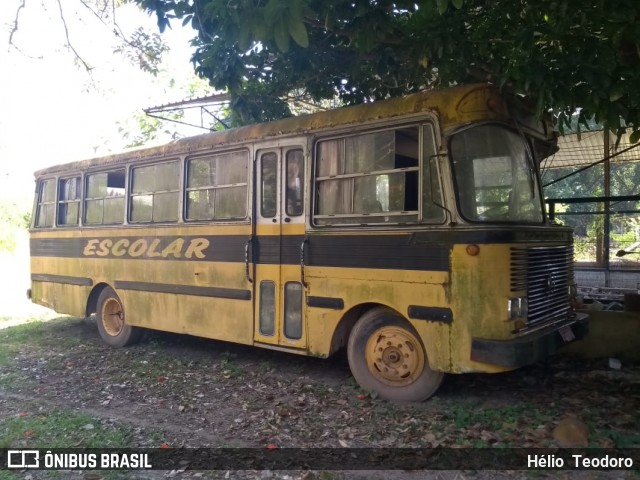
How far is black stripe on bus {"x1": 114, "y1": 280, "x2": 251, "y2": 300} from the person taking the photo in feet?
20.0

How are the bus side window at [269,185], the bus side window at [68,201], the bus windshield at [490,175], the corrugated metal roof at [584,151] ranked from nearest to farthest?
the bus windshield at [490,175]
the bus side window at [269,185]
the bus side window at [68,201]
the corrugated metal roof at [584,151]

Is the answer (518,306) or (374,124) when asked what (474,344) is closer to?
(518,306)

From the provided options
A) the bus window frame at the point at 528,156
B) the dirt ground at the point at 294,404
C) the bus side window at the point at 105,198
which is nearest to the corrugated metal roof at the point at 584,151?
the bus window frame at the point at 528,156

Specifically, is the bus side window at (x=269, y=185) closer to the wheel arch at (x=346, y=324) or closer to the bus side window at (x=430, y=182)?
the wheel arch at (x=346, y=324)

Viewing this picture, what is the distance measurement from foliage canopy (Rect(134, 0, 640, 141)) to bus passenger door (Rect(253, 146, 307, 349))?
1245 mm

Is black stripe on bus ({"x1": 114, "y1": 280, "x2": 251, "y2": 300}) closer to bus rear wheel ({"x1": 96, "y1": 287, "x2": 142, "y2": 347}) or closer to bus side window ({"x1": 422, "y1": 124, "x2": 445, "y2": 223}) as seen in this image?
bus rear wheel ({"x1": 96, "y1": 287, "x2": 142, "y2": 347})

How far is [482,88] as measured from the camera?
4.64 meters

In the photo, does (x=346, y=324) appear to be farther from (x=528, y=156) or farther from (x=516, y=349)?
(x=528, y=156)

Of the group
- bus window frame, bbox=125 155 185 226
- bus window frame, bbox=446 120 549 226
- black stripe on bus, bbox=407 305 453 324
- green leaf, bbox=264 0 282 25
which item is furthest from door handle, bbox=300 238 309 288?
green leaf, bbox=264 0 282 25

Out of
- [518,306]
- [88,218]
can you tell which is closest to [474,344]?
[518,306]

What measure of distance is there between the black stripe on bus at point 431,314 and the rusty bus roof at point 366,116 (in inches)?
63.2

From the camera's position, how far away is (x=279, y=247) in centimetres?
574

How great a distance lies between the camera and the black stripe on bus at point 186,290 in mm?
6098

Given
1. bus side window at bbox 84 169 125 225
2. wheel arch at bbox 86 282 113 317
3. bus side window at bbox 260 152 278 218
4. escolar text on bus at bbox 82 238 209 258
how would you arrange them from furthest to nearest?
wheel arch at bbox 86 282 113 317 → bus side window at bbox 84 169 125 225 → escolar text on bus at bbox 82 238 209 258 → bus side window at bbox 260 152 278 218
